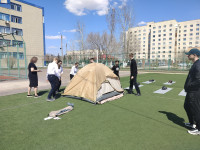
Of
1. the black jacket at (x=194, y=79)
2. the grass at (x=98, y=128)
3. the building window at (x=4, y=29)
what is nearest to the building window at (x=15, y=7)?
the building window at (x=4, y=29)

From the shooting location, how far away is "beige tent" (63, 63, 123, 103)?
5609mm

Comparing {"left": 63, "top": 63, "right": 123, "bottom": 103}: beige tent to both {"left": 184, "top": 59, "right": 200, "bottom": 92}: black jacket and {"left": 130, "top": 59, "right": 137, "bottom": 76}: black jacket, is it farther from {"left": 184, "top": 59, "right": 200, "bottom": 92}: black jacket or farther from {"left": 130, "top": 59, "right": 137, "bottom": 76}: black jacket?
{"left": 184, "top": 59, "right": 200, "bottom": 92}: black jacket

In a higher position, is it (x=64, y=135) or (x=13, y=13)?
(x=13, y=13)

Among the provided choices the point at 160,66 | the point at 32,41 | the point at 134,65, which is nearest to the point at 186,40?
the point at 160,66

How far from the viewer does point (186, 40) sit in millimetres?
81125

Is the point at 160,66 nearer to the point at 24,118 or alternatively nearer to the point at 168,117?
the point at 168,117

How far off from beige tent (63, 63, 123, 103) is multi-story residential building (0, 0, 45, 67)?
85.6 feet

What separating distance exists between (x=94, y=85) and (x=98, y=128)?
2289 millimetres

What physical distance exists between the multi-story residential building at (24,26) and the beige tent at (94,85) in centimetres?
2608

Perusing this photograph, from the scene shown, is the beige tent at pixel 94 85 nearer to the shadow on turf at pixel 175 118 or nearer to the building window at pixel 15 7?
the shadow on turf at pixel 175 118

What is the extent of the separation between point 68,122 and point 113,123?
4.10ft

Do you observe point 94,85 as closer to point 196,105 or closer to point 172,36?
point 196,105

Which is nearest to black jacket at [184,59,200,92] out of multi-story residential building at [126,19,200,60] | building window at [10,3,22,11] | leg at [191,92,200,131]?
leg at [191,92,200,131]

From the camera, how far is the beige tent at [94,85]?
221 inches
